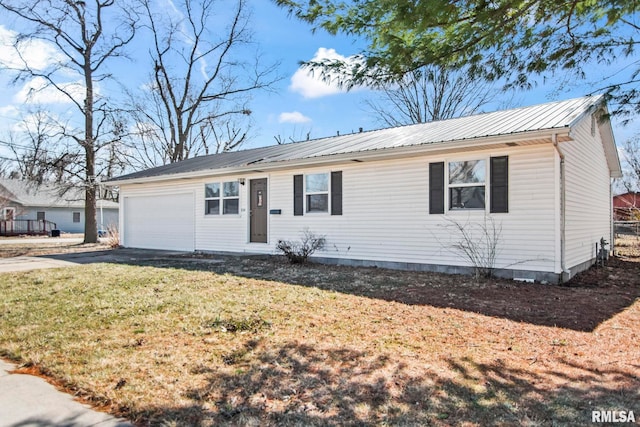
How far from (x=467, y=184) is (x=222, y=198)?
25.1ft

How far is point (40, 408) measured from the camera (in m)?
2.78

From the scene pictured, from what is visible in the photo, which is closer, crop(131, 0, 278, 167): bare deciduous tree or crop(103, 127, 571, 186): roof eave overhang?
crop(103, 127, 571, 186): roof eave overhang

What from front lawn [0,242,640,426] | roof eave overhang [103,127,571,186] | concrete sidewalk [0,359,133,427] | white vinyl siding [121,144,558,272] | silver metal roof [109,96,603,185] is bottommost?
concrete sidewalk [0,359,133,427]

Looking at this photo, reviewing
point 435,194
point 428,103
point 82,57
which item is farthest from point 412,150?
point 82,57

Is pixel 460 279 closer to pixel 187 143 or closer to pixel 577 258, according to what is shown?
pixel 577 258

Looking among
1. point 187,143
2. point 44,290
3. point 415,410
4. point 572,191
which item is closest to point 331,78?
point 415,410

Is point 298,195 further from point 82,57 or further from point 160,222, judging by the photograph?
point 82,57

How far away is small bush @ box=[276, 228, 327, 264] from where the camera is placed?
10109mm

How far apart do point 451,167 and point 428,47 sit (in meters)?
4.09

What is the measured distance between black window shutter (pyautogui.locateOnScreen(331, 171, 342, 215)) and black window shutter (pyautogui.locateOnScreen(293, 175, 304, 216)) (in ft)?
3.24

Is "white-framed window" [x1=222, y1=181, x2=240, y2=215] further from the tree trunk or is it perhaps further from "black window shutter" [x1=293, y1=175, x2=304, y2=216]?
the tree trunk

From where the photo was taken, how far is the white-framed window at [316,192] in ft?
34.8

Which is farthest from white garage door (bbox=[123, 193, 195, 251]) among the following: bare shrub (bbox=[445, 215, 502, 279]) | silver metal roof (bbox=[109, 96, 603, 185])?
bare shrub (bbox=[445, 215, 502, 279])

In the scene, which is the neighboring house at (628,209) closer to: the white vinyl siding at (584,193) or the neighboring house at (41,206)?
the white vinyl siding at (584,193)
